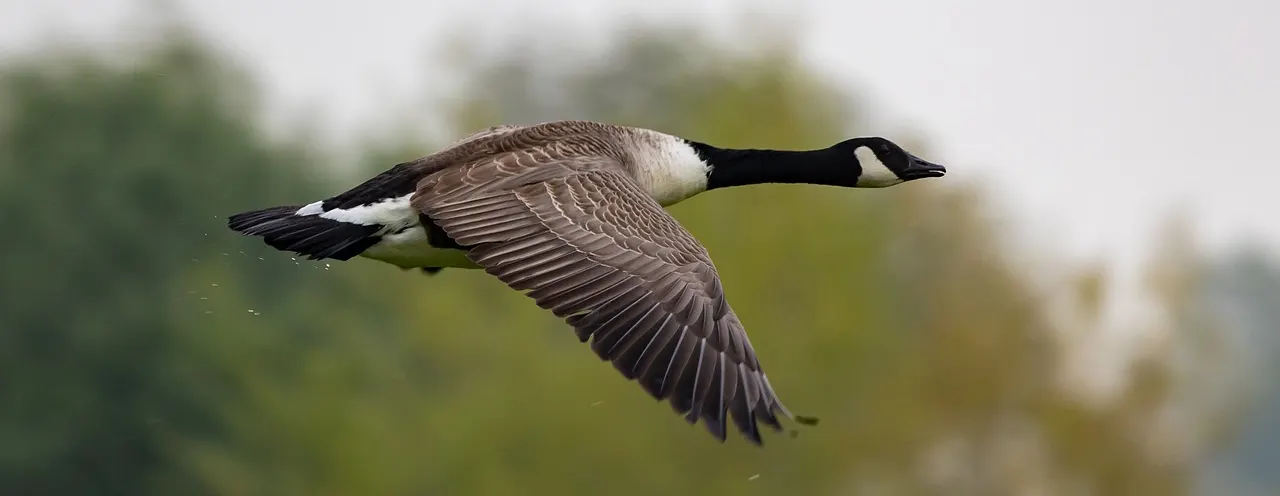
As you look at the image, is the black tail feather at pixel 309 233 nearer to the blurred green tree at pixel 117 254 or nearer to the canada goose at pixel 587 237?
the canada goose at pixel 587 237

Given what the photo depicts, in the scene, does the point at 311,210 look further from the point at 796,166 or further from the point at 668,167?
the point at 796,166

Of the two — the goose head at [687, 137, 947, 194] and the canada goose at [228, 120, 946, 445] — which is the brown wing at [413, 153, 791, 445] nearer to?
the canada goose at [228, 120, 946, 445]

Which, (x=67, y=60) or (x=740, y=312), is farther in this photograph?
(x=67, y=60)

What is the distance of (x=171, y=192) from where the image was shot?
85.1 feet

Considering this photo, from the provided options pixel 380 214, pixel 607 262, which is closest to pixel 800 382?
pixel 380 214

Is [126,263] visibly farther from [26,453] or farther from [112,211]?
[26,453]

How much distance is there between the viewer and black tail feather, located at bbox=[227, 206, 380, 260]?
303 inches

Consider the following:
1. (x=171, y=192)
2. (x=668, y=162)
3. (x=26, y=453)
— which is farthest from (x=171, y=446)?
(x=668, y=162)

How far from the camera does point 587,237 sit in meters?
7.30

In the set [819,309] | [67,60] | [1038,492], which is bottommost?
[1038,492]

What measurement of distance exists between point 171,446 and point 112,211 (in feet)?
11.9

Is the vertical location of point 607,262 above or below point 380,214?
below

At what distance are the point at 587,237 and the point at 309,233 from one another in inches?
52.4

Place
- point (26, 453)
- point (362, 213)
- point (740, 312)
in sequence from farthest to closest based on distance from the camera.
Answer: point (26, 453), point (740, 312), point (362, 213)
